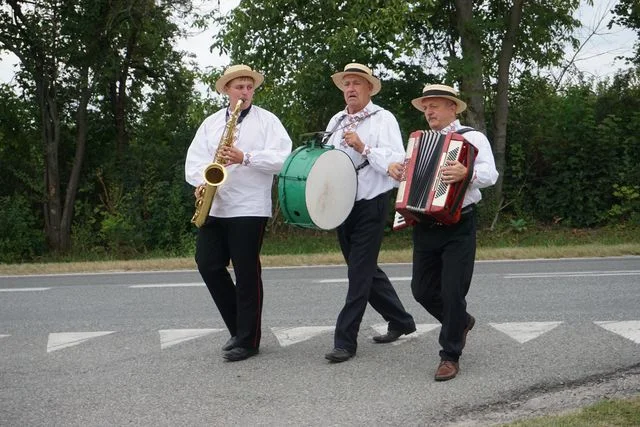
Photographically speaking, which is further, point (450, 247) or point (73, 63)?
point (73, 63)

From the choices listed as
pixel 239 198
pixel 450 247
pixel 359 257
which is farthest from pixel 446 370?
pixel 239 198

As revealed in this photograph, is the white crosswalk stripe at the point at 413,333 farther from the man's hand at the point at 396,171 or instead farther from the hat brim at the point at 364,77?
the hat brim at the point at 364,77

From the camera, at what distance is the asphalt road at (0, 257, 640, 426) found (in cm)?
621

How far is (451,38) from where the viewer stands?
70.4ft

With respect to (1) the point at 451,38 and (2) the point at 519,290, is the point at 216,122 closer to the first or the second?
(2) the point at 519,290

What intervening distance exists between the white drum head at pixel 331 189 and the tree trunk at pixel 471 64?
12.8 meters

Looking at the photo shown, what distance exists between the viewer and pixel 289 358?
7.62 meters

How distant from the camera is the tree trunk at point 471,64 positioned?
1986 centimetres

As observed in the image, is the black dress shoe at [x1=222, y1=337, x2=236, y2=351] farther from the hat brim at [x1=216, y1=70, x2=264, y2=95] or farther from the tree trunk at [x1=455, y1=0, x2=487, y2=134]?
the tree trunk at [x1=455, y1=0, x2=487, y2=134]

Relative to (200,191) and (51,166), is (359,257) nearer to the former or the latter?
(200,191)

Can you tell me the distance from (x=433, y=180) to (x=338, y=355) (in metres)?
1.50

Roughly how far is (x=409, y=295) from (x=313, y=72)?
9130mm

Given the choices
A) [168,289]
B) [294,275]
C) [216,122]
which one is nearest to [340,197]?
[216,122]

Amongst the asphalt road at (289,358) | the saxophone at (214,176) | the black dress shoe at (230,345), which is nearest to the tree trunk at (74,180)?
the asphalt road at (289,358)
